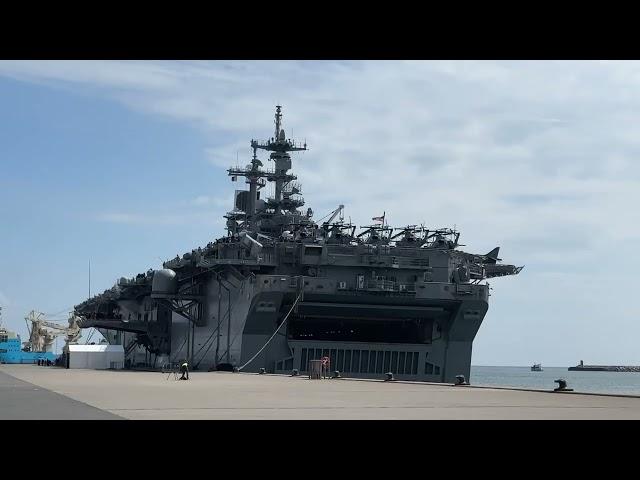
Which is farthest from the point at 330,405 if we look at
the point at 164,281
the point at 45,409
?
the point at 164,281

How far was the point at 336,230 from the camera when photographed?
2005 inches

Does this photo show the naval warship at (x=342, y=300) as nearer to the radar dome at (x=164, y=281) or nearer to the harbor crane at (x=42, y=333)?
the radar dome at (x=164, y=281)

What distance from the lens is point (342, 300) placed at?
48312 millimetres

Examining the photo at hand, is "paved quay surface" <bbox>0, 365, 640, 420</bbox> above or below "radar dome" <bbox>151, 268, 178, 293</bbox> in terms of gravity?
below

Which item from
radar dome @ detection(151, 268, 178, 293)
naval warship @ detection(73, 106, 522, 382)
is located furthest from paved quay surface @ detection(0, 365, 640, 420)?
radar dome @ detection(151, 268, 178, 293)

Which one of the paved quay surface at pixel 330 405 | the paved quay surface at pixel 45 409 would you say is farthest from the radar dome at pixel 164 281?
the paved quay surface at pixel 45 409

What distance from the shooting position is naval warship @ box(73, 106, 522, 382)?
48094 millimetres

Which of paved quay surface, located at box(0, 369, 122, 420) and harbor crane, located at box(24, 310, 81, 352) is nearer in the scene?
paved quay surface, located at box(0, 369, 122, 420)

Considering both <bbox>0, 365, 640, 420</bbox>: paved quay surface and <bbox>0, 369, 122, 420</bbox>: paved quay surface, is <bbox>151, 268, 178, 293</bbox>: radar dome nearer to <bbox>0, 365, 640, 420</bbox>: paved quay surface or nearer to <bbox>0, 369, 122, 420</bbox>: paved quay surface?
<bbox>0, 365, 640, 420</bbox>: paved quay surface

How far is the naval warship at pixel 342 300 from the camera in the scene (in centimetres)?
4809

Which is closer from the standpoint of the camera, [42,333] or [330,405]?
[330,405]

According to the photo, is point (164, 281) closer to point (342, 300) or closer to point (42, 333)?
point (342, 300)
